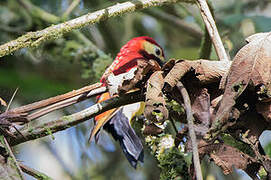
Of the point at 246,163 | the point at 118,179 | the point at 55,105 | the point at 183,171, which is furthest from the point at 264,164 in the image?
the point at 118,179

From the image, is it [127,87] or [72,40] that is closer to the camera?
[127,87]

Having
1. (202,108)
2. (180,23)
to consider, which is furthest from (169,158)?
(180,23)

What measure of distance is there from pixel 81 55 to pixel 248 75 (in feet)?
5.76

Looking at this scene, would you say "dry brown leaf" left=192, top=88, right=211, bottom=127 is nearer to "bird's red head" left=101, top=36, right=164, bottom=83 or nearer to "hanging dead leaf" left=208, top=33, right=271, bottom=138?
"hanging dead leaf" left=208, top=33, right=271, bottom=138

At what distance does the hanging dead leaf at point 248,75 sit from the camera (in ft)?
3.66

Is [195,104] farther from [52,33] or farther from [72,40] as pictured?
[72,40]

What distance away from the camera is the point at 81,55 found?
2.81 m

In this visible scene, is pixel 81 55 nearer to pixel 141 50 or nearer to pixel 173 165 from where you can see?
pixel 141 50

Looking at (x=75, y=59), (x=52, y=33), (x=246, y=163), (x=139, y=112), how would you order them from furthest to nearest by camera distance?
1. (x=75, y=59)
2. (x=139, y=112)
3. (x=52, y=33)
4. (x=246, y=163)

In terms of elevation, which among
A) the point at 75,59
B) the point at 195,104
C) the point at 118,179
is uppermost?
the point at 75,59

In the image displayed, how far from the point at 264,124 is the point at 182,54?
2.09 metres

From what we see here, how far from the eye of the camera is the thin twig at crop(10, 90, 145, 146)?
124 cm

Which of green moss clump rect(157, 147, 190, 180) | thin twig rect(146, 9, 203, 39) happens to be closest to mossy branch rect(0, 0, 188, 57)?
green moss clump rect(157, 147, 190, 180)

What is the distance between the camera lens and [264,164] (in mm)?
1138
